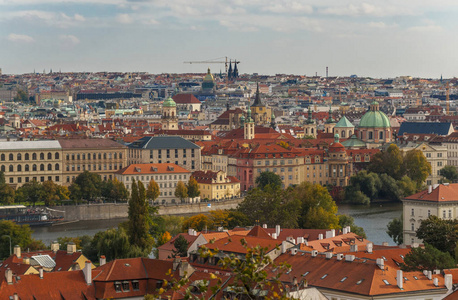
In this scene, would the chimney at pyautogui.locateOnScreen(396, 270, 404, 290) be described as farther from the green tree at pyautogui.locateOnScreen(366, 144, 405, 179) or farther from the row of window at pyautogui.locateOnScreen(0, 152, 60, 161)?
the green tree at pyautogui.locateOnScreen(366, 144, 405, 179)

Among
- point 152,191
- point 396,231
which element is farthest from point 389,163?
point 396,231

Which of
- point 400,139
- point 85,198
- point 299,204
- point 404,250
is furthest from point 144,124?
point 404,250

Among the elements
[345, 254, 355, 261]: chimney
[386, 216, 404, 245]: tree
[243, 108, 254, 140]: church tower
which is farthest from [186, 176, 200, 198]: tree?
[345, 254, 355, 261]: chimney

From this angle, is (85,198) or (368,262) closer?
(368,262)

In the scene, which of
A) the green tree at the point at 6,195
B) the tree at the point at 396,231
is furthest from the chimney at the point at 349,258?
the green tree at the point at 6,195

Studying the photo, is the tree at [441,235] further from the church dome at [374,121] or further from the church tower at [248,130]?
the church dome at [374,121]

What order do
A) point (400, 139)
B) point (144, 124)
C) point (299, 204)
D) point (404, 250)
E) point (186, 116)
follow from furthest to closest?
point (186, 116) < point (144, 124) < point (400, 139) < point (299, 204) < point (404, 250)

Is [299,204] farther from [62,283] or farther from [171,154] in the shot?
[171,154]
